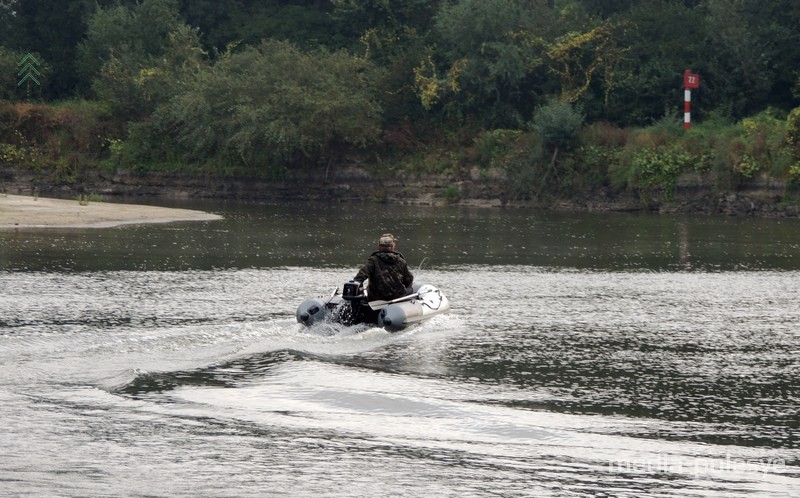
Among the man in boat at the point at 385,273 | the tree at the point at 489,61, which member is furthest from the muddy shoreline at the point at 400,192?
the man in boat at the point at 385,273

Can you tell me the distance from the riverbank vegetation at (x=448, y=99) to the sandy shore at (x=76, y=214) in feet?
37.6

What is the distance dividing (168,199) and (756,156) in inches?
1037

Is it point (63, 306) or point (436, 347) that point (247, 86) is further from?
point (436, 347)

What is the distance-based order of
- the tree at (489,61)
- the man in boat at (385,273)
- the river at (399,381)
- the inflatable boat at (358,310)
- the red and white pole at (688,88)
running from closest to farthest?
the river at (399,381) → the inflatable boat at (358,310) → the man in boat at (385,273) → the red and white pole at (688,88) → the tree at (489,61)

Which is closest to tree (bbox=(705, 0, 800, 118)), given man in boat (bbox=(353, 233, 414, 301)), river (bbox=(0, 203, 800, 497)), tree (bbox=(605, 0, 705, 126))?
tree (bbox=(605, 0, 705, 126))

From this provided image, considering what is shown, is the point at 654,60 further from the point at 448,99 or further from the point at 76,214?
the point at 76,214

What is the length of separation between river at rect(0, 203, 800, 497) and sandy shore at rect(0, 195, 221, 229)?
723 centimetres

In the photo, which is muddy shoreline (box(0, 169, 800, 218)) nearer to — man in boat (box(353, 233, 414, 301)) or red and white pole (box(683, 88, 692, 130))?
red and white pole (box(683, 88, 692, 130))

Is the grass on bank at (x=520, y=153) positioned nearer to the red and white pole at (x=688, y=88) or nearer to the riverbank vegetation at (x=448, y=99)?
the riverbank vegetation at (x=448, y=99)

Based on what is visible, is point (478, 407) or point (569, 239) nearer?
point (478, 407)

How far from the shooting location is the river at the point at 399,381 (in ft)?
37.8

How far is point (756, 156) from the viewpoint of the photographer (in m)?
51.6

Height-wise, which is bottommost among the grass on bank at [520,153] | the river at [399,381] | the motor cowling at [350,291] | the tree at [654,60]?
the river at [399,381]

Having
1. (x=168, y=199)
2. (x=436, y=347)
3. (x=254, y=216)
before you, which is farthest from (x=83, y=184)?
(x=436, y=347)
